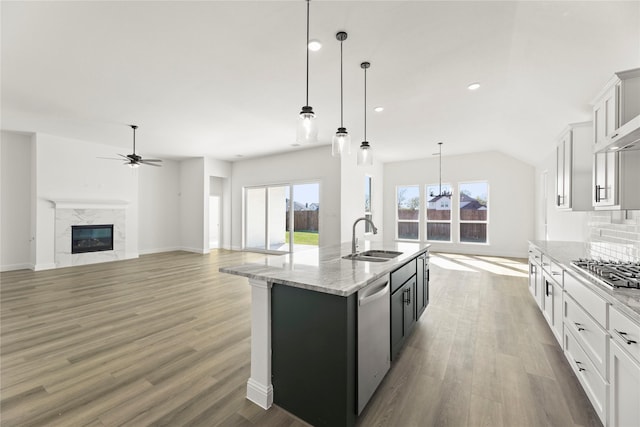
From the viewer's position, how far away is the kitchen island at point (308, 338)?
1517 millimetres

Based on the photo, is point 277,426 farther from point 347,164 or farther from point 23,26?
point 347,164

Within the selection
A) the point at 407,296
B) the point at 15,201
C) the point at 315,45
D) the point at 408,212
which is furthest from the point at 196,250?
the point at 407,296

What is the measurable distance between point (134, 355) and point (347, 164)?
5.61 metres

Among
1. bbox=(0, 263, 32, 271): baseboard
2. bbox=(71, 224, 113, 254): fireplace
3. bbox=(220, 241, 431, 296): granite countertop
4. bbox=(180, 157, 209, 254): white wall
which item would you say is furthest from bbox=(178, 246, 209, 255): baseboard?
bbox=(220, 241, 431, 296): granite countertop

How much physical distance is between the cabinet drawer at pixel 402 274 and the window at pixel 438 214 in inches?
239

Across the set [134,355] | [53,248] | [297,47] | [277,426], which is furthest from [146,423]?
[53,248]

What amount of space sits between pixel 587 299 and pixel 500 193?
669 centimetres

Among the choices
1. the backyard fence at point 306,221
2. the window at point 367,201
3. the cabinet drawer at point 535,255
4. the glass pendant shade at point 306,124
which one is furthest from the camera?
the window at point 367,201

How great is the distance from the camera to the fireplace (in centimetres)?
655

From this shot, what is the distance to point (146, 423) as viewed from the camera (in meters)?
1.65

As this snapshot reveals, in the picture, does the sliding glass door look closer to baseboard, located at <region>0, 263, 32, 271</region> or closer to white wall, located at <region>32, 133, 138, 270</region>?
white wall, located at <region>32, 133, 138, 270</region>

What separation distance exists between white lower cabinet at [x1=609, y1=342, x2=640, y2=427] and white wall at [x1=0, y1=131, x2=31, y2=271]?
940 centimetres

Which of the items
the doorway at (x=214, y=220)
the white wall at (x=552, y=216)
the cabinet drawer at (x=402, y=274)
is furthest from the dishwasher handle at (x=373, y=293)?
the doorway at (x=214, y=220)

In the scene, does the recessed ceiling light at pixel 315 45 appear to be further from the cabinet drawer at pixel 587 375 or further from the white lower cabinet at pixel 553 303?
the cabinet drawer at pixel 587 375
